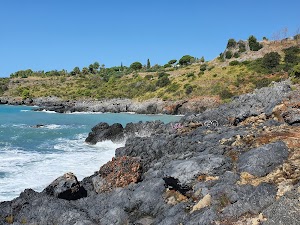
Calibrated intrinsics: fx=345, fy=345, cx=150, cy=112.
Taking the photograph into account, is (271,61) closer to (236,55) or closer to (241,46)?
(236,55)

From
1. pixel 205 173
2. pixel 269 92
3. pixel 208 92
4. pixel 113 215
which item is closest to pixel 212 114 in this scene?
pixel 269 92

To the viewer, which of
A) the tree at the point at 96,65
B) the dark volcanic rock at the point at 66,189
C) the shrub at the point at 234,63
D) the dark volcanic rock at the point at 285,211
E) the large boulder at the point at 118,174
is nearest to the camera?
the dark volcanic rock at the point at 285,211

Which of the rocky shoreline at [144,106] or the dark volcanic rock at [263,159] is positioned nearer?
the dark volcanic rock at [263,159]

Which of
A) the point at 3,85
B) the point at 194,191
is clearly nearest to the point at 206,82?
the point at 194,191

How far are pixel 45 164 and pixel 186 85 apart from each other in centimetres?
6838

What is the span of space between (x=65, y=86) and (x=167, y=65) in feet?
166

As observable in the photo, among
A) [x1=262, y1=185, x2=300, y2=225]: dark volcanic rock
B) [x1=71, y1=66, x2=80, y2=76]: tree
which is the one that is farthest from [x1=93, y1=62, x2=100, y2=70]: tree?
[x1=262, y1=185, x2=300, y2=225]: dark volcanic rock

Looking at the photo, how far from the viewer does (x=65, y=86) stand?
145000 mm

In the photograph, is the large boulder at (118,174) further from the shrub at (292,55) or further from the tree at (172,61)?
the tree at (172,61)

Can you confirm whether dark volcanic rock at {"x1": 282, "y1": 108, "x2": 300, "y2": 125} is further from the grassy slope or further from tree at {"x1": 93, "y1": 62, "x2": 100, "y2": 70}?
tree at {"x1": 93, "y1": 62, "x2": 100, "y2": 70}

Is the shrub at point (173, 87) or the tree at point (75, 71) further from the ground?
the tree at point (75, 71)

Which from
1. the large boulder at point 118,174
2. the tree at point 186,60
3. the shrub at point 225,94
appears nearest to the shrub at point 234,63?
the shrub at point 225,94

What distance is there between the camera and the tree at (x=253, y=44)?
395 ft

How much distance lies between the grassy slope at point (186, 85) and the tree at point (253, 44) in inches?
98.6
